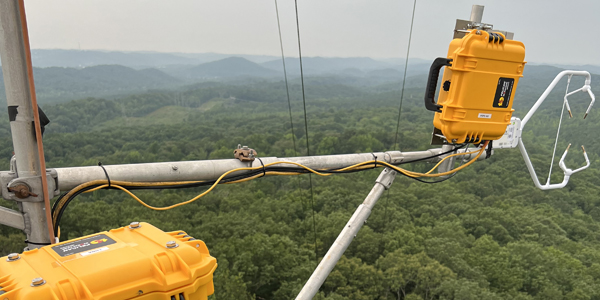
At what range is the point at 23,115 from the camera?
2.08 m

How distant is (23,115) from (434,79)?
121 inches

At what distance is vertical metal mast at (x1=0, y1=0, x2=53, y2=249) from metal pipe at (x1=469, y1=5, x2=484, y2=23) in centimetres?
356

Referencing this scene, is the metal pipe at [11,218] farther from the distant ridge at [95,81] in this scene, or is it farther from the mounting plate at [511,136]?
the distant ridge at [95,81]

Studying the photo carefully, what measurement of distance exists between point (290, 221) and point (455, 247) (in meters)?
12.3

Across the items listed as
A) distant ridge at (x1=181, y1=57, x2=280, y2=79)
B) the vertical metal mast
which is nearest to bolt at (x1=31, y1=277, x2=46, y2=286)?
the vertical metal mast

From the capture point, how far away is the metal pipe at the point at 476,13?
4062mm

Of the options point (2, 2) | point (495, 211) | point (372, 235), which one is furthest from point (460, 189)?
point (2, 2)

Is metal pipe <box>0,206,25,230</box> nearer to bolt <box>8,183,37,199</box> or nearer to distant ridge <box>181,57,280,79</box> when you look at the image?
bolt <box>8,183,37,199</box>

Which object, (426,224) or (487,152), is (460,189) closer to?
(426,224)

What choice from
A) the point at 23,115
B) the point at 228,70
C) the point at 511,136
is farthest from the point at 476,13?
the point at 228,70

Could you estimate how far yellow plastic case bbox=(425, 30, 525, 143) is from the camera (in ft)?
12.5

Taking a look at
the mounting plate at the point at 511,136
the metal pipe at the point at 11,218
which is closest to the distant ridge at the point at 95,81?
the mounting plate at the point at 511,136

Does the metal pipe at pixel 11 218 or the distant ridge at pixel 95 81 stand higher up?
the metal pipe at pixel 11 218

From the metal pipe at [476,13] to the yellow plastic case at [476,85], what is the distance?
0.27 metres
